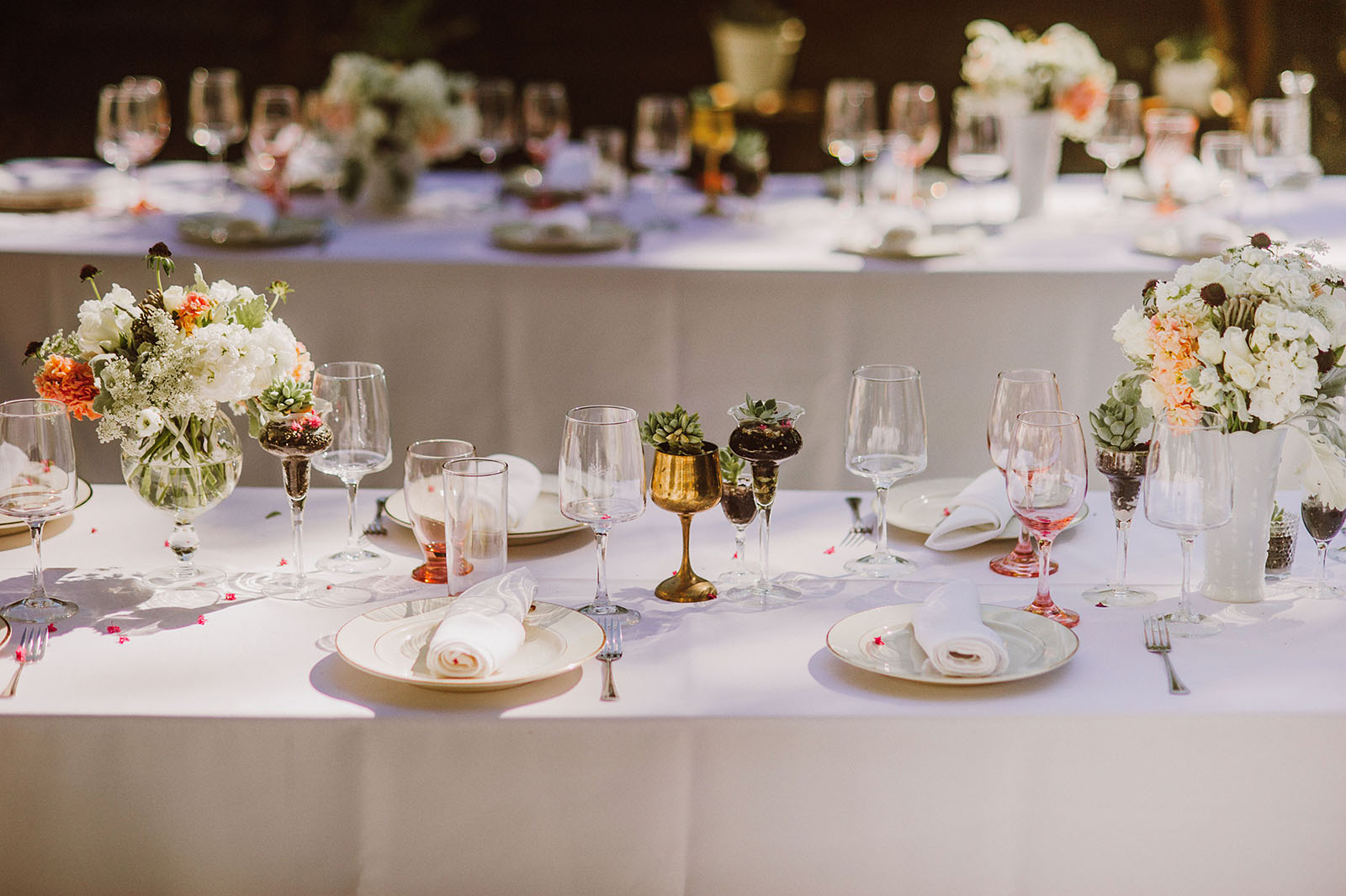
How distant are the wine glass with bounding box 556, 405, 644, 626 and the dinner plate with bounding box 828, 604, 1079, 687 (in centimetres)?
27

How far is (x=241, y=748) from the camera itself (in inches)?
56.5

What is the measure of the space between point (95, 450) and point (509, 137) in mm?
1297

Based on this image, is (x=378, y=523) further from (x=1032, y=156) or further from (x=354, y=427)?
(x=1032, y=156)

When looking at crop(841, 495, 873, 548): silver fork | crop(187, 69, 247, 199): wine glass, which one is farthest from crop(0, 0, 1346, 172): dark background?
crop(841, 495, 873, 548): silver fork

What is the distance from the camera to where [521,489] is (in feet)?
6.62

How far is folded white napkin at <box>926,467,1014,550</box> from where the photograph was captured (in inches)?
76.9

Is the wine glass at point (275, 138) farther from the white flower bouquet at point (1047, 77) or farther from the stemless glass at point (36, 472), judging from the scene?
the stemless glass at point (36, 472)

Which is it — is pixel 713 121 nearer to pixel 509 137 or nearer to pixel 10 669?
pixel 509 137

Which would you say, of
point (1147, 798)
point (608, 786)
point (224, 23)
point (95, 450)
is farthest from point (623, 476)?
point (224, 23)

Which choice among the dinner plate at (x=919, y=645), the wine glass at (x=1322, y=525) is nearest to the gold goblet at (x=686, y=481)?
the dinner plate at (x=919, y=645)

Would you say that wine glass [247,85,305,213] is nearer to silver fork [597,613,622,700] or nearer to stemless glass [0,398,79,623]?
stemless glass [0,398,79,623]

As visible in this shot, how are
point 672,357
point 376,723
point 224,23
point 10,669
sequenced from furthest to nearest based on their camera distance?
1. point 224,23
2. point 672,357
3. point 10,669
4. point 376,723

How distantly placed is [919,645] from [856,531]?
453 mm

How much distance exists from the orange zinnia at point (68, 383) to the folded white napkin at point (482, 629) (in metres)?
0.52
